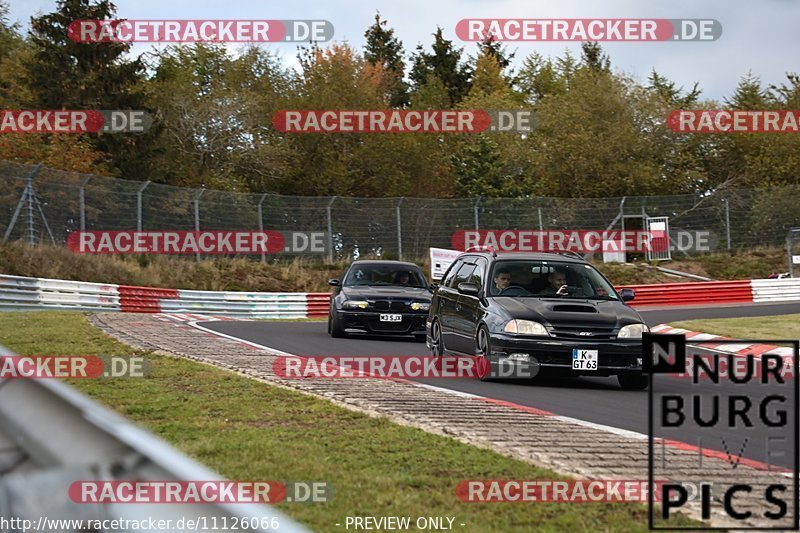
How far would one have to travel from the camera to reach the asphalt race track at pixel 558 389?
725 cm

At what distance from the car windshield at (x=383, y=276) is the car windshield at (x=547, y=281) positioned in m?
7.15

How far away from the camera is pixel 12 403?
2609mm

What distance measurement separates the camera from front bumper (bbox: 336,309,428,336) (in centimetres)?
2030

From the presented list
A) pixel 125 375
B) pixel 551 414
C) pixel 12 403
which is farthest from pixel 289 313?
pixel 12 403

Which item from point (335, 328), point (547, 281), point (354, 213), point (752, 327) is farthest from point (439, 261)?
point (547, 281)

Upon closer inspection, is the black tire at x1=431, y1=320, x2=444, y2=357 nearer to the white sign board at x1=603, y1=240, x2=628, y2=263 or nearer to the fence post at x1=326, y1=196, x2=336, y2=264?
the fence post at x1=326, y1=196, x2=336, y2=264

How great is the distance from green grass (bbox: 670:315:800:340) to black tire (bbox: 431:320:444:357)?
779 centimetres

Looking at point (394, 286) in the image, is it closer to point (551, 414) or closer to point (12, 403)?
point (551, 414)

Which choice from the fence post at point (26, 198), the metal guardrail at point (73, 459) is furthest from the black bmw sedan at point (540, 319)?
the fence post at point (26, 198)

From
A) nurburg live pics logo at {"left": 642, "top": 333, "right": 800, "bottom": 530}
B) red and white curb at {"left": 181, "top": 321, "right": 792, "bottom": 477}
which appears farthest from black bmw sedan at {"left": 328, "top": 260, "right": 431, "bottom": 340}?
nurburg live pics logo at {"left": 642, "top": 333, "right": 800, "bottom": 530}

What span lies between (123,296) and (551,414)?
22014 millimetres

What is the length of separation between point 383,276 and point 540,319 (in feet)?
29.1

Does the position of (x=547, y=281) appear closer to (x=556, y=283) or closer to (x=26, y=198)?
(x=556, y=283)

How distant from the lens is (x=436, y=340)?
15406 millimetres
